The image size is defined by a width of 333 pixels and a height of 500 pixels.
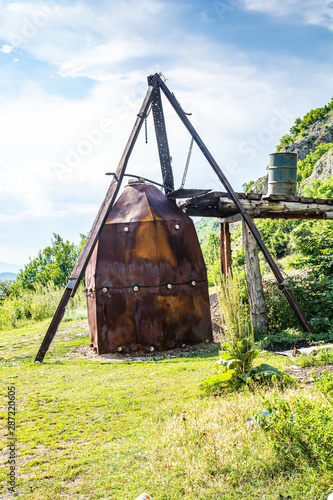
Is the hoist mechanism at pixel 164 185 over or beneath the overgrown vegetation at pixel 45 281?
over

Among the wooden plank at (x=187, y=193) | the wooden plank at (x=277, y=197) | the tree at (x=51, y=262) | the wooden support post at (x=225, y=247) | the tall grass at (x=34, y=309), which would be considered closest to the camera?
the wooden plank at (x=187, y=193)

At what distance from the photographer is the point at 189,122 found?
32.0 ft

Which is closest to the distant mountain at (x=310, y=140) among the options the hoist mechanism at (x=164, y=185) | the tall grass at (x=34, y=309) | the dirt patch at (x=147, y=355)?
the tall grass at (x=34, y=309)

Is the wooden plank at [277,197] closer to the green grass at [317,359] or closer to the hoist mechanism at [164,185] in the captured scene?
the hoist mechanism at [164,185]

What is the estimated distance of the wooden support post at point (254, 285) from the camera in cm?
1003

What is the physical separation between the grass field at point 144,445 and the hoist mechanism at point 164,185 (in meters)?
2.32

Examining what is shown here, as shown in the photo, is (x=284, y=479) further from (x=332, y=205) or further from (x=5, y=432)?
(x=332, y=205)

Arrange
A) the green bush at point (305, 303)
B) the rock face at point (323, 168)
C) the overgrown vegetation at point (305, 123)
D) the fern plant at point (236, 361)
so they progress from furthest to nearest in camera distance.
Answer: the overgrown vegetation at point (305, 123) → the rock face at point (323, 168) → the green bush at point (305, 303) → the fern plant at point (236, 361)

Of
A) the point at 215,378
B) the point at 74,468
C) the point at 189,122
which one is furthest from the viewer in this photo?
the point at 189,122

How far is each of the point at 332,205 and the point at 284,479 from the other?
9.96m

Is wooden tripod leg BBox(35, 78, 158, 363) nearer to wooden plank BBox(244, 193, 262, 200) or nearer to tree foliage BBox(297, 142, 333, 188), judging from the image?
wooden plank BBox(244, 193, 262, 200)

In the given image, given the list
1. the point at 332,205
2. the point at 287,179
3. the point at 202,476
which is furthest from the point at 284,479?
the point at 332,205

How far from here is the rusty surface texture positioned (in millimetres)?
8625

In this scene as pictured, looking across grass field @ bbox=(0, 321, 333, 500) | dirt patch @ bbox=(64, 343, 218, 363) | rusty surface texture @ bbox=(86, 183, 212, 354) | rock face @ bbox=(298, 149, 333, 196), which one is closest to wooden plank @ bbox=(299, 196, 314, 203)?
rusty surface texture @ bbox=(86, 183, 212, 354)
